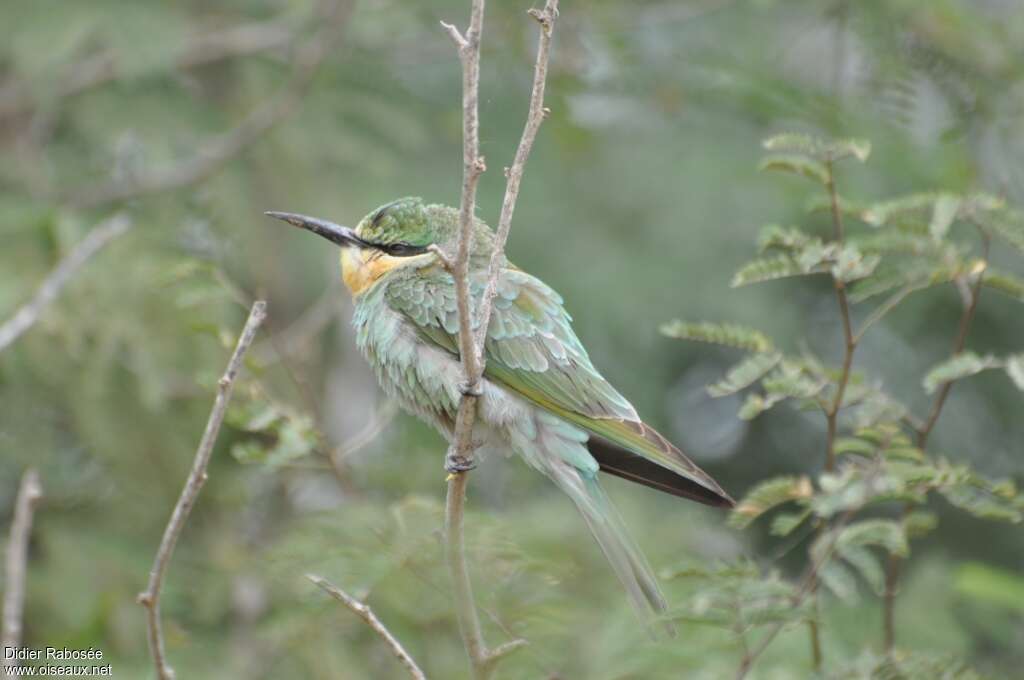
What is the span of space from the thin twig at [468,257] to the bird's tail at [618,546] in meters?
0.33

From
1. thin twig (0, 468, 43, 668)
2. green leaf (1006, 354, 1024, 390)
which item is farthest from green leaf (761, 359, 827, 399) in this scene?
thin twig (0, 468, 43, 668)

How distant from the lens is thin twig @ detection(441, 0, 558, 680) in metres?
2.03

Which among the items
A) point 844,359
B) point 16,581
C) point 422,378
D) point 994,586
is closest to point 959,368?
point 844,359

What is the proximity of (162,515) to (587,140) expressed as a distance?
1.93m

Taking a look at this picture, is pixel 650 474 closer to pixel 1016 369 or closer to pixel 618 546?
pixel 618 546

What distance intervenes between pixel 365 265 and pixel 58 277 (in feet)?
2.80

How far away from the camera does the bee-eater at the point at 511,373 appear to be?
272 centimetres

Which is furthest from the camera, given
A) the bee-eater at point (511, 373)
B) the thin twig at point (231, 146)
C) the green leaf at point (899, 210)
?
the thin twig at point (231, 146)

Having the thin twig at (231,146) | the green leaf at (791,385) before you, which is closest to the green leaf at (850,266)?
the green leaf at (791,385)

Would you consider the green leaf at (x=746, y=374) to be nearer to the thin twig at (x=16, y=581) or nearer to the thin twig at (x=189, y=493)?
the thin twig at (x=189, y=493)

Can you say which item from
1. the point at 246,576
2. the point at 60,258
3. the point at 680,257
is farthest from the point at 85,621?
the point at 680,257

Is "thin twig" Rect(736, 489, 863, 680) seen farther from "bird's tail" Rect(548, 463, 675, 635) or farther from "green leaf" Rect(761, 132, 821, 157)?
"green leaf" Rect(761, 132, 821, 157)

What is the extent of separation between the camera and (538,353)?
298 centimetres

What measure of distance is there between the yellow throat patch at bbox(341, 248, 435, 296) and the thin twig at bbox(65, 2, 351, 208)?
121 centimetres
